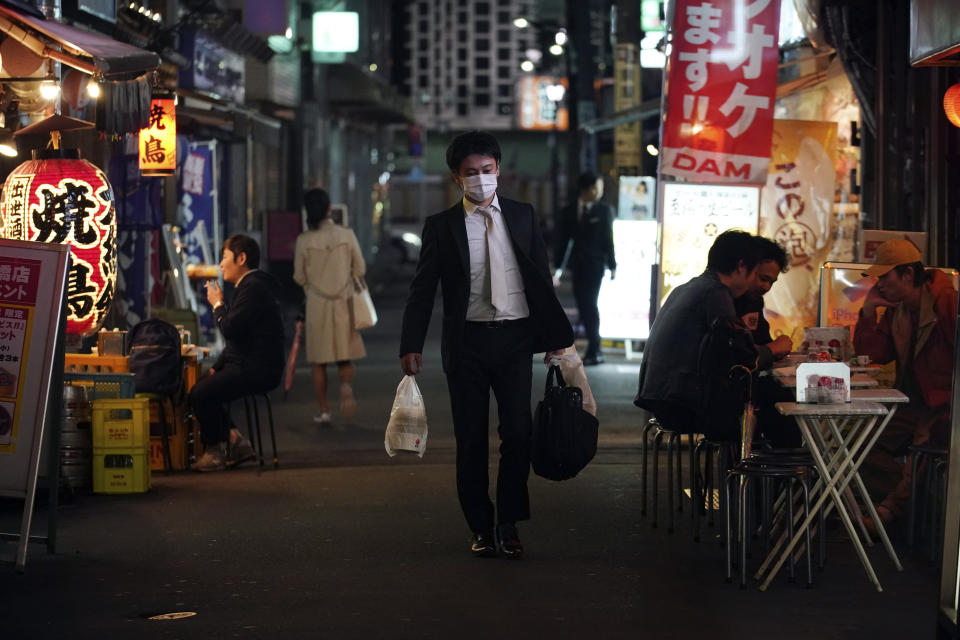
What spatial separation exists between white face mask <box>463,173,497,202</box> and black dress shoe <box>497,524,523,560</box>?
1753 millimetres

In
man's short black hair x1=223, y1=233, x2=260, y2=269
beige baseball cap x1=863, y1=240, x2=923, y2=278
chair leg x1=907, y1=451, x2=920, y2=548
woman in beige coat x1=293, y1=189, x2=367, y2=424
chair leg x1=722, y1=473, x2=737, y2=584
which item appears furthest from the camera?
woman in beige coat x1=293, y1=189, x2=367, y2=424

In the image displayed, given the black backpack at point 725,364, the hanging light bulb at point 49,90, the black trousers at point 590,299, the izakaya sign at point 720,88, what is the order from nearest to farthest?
the black backpack at point 725,364, the hanging light bulb at point 49,90, the izakaya sign at point 720,88, the black trousers at point 590,299

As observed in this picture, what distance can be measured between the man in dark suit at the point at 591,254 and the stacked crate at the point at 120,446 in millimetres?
9128

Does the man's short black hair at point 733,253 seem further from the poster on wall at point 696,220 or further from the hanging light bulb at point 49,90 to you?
the hanging light bulb at point 49,90

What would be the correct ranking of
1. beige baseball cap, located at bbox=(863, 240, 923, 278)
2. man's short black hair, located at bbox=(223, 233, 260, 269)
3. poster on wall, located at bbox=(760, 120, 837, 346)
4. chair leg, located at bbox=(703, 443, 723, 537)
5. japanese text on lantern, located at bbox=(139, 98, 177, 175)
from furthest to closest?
japanese text on lantern, located at bbox=(139, 98, 177, 175) < poster on wall, located at bbox=(760, 120, 837, 346) < man's short black hair, located at bbox=(223, 233, 260, 269) < beige baseball cap, located at bbox=(863, 240, 923, 278) < chair leg, located at bbox=(703, 443, 723, 537)

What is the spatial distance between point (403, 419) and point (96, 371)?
3.47m

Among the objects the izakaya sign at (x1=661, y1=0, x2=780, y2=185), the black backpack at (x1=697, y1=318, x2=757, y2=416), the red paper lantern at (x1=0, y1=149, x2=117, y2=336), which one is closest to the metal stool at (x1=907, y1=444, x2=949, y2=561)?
the black backpack at (x1=697, y1=318, x2=757, y2=416)

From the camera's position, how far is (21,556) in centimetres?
745

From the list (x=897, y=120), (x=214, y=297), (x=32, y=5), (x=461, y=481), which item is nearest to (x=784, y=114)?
(x=897, y=120)

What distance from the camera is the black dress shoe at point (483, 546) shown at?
7.82 metres

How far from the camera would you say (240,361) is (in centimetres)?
1091

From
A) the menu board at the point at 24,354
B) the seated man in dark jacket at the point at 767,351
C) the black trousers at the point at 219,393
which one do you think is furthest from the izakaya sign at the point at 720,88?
the menu board at the point at 24,354

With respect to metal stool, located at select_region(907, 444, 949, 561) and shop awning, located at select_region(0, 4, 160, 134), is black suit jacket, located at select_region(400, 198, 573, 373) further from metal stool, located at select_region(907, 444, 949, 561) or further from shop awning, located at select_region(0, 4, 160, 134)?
shop awning, located at select_region(0, 4, 160, 134)

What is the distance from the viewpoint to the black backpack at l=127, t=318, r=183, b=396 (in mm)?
10445
